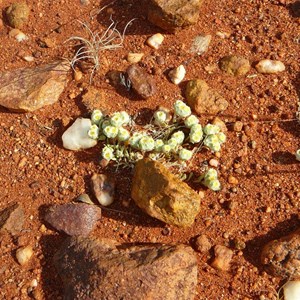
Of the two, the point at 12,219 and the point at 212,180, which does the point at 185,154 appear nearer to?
the point at 212,180

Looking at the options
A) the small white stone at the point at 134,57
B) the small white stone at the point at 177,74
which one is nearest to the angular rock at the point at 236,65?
the small white stone at the point at 177,74

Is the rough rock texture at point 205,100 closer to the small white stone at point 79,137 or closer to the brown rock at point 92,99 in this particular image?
the brown rock at point 92,99

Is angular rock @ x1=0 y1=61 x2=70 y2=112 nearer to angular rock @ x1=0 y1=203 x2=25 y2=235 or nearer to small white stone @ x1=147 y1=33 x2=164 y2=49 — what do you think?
small white stone @ x1=147 y1=33 x2=164 y2=49

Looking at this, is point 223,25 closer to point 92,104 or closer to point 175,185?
point 92,104

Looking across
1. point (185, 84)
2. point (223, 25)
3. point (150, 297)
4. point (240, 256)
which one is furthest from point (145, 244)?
point (223, 25)

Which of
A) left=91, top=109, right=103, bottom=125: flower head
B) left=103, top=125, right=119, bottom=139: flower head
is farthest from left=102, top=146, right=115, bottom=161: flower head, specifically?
left=91, top=109, right=103, bottom=125: flower head

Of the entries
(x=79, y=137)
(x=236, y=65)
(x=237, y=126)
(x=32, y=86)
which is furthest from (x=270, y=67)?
(x=32, y=86)

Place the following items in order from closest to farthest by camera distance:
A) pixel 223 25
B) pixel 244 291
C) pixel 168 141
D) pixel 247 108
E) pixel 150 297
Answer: pixel 150 297 < pixel 244 291 < pixel 168 141 < pixel 247 108 < pixel 223 25
